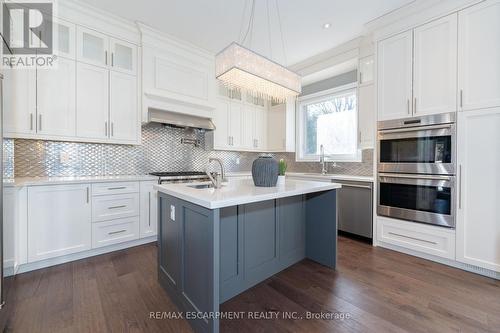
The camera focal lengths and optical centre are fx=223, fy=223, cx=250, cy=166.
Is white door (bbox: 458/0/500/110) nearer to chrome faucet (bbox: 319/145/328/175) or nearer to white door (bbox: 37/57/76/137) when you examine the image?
chrome faucet (bbox: 319/145/328/175)

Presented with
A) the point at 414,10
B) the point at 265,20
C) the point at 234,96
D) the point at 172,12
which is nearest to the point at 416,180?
the point at 414,10

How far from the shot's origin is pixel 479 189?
221 cm

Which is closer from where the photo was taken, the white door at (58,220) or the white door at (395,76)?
the white door at (58,220)

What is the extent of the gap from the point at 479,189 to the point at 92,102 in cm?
443

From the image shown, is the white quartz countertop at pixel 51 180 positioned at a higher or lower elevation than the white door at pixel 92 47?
lower

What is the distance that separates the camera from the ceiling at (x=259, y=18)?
260cm

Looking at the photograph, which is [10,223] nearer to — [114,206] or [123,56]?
[114,206]

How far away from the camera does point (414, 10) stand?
2.58 m

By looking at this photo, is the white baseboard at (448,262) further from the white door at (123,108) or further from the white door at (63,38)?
the white door at (63,38)

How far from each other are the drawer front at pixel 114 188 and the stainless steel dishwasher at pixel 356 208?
2.84 m

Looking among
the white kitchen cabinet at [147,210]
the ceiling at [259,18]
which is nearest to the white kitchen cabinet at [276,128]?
the ceiling at [259,18]

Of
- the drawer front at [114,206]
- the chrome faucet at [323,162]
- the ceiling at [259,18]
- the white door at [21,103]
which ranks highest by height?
the ceiling at [259,18]

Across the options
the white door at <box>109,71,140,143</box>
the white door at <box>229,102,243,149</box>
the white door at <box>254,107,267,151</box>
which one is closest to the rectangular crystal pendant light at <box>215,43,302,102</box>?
the white door at <box>109,71,140,143</box>

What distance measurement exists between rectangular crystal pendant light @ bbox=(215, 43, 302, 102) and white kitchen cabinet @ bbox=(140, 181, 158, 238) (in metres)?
1.83
